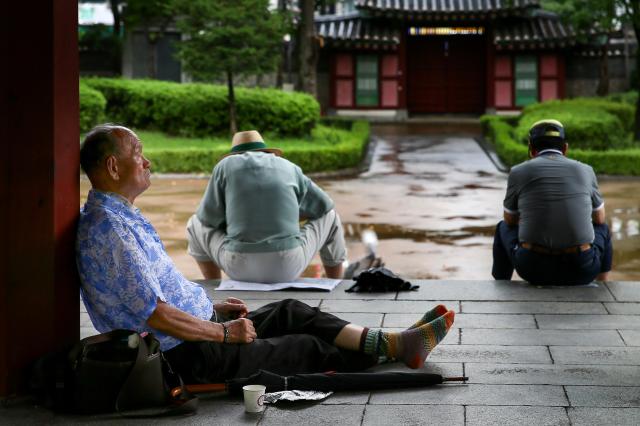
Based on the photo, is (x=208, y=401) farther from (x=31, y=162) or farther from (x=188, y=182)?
(x=188, y=182)

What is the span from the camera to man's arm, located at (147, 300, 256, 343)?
4266 millimetres

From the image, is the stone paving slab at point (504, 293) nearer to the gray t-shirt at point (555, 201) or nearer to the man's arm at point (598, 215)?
the gray t-shirt at point (555, 201)

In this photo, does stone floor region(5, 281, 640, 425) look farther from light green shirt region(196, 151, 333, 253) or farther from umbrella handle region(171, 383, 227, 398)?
light green shirt region(196, 151, 333, 253)

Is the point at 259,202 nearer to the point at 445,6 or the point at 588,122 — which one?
the point at 588,122

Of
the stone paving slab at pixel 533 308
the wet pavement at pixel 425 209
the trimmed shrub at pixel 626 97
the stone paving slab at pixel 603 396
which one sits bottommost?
the wet pavement at pixel 425 209

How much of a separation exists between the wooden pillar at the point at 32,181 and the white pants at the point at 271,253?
2.64 m

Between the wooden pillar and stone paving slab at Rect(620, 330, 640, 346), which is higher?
the wooden pillar

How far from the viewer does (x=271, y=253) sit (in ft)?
22.9

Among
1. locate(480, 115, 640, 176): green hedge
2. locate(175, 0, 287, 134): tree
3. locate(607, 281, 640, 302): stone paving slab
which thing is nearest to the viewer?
locate(607, 281, 640, 302): stone paving slab

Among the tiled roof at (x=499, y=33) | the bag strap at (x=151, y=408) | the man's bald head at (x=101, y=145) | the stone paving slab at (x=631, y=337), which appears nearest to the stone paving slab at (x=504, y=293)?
the stone paving slab at (x=631, y=337)

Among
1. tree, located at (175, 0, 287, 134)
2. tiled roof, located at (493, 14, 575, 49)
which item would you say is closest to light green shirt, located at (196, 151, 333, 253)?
tree, located at (175, 0, 287, 134)

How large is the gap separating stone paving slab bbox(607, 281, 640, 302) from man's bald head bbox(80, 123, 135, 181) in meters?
→ 3.56

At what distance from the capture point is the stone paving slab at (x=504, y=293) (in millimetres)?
6668

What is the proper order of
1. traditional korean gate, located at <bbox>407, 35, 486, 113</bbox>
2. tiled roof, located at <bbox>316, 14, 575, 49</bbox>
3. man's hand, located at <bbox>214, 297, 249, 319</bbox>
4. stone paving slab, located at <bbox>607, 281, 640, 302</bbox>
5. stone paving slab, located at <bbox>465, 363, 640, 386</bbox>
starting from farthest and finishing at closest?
traditional korean gate, located at <bbox>407, 35, 486, 113</bbox> → tiled roof, located at <bbox>316, 14, 575, 49</bbox> → stone paving slab, located at <bbox>607, 281, 640, 302</bbox> → man's hand, located at <bbox>214, 297, 249, 319</bbox> → stone paving slab, located at <bbox>465, 363, 640, 386</bbox>
